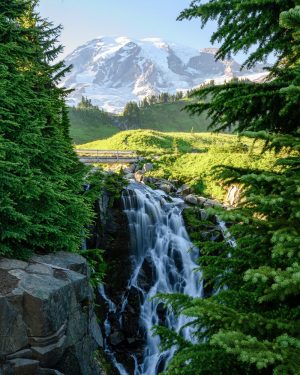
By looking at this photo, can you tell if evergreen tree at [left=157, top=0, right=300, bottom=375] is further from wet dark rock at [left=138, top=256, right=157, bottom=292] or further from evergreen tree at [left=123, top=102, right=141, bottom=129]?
evergreen tree at [left=123, top=102, right=141, bottom=129]

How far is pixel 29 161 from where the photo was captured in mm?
10711

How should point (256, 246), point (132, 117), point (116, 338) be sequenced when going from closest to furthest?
point (256, 246) → point (116, 338) → point (132, 117)

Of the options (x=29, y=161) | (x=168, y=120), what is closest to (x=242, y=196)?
(x=29, y=161)

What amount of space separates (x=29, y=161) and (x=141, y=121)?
124 metres

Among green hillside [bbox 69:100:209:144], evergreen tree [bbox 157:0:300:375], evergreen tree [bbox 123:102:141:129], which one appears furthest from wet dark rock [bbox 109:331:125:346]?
evergreen tree [bbox 123:102:141:129]

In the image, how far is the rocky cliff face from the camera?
8492 millimetres

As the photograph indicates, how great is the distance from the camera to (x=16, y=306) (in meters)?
8.59

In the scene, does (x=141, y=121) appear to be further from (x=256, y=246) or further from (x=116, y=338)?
(x=256, y=246)

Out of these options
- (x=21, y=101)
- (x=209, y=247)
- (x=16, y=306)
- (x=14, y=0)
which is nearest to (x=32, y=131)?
(x=21, y=101)

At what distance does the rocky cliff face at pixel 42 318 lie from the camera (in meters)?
8.49

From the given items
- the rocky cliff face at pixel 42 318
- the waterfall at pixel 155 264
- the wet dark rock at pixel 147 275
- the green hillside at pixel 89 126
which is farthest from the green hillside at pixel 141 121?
the rocky cliff face at pixel 42 318

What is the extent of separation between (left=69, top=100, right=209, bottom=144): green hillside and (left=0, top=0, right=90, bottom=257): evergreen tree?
8930 cm

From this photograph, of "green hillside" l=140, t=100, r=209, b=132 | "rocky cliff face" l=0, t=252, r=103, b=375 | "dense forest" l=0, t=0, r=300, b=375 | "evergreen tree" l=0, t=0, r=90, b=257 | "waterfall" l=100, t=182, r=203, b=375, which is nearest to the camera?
"dense forest" l=0, t=0, r=300, b=375

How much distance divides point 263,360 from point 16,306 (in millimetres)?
7446
